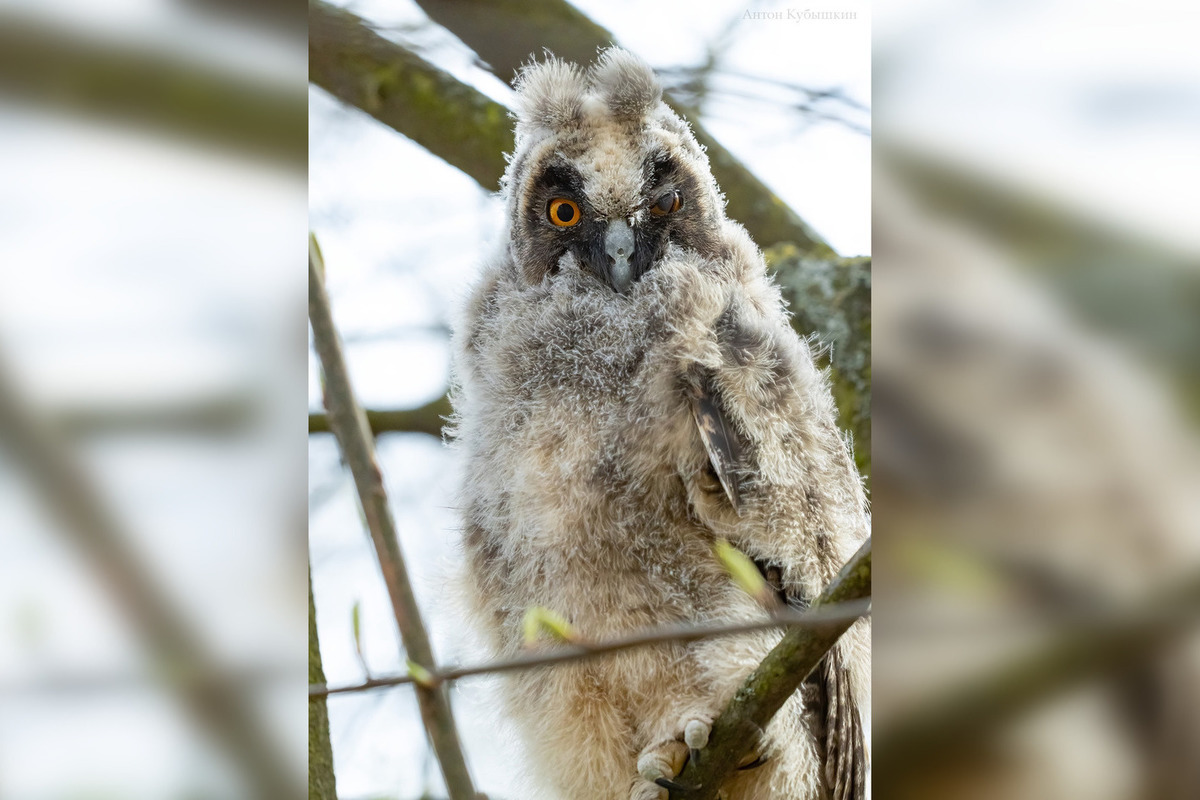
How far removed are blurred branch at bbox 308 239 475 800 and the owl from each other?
0.51ft

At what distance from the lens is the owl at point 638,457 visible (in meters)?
1.31

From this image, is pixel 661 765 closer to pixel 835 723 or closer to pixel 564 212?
pixel 835 723

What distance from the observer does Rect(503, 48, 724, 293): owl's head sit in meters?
1.33

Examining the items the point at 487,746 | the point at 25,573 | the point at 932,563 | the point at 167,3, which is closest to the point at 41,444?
the point at 25,573

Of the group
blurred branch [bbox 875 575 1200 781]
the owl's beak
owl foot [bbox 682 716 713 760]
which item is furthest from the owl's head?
blurred branch [bbox 875 575 1200 781]

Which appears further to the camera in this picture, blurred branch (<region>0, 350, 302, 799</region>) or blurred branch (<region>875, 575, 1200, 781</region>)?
blurred branch (<region>875, 575, 1200, 781</region>)

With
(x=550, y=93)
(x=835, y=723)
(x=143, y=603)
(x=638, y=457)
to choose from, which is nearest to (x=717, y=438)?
(x=638, y=457)

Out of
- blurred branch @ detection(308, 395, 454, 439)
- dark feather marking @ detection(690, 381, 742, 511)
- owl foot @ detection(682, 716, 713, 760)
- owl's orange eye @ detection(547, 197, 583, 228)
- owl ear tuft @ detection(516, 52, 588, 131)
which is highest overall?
owl ear tuft @ detection(516, 52, 588, 131)

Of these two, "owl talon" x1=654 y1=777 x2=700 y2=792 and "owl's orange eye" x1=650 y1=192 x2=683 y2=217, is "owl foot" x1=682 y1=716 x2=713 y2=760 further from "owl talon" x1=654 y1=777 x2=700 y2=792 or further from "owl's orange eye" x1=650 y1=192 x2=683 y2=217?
"owl's orange eye" x1=650 y1=192 x2=683 y2=217

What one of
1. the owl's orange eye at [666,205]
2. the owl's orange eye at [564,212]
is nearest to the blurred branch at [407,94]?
the owl's orange eye at [564,212]

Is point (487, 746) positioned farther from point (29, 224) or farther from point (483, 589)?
point (29, 224)

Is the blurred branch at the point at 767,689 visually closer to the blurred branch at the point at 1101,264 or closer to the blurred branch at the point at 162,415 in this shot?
the blurred branch at the point at 1101,264

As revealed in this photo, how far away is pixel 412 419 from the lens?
4.65ft

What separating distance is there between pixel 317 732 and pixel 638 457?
1.87 feet
